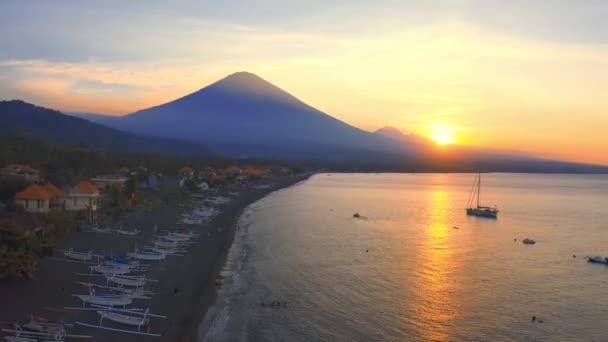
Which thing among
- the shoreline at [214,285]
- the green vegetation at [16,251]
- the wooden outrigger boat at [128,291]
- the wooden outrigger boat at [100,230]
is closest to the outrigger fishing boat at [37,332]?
the shoreline at [214,285]

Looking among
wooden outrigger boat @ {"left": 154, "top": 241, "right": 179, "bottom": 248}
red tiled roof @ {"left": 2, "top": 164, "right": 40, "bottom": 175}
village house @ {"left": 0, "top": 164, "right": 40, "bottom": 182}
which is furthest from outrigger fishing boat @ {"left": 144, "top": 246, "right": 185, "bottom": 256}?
red tiled roof @ {"left": 2, "top": 164, "right": 40, "bottom": 175}

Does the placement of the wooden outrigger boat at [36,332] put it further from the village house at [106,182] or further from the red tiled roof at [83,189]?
the village house at [106,182]

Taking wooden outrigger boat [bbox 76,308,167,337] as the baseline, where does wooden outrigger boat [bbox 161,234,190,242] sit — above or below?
above

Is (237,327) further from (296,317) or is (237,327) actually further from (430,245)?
(430,245)

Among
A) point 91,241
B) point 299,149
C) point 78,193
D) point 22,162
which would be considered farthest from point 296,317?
point 299,149

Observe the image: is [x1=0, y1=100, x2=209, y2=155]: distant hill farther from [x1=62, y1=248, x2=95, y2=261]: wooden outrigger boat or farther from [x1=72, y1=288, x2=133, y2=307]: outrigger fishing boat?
[x1=72, y1=288, x2=133, y2=307]: outrigger fishing boat

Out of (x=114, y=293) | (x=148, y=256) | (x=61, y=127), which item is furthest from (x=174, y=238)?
(x=61, y=127)

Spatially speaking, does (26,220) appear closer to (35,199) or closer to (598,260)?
(35,199)
